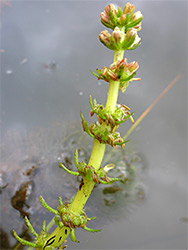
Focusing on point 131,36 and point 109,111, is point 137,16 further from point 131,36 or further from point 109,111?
point 109,111

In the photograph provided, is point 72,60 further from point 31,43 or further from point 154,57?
point 154,57

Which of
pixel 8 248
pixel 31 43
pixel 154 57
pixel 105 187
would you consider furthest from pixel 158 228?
pixel 31 43

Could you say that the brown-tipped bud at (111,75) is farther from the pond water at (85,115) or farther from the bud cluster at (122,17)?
the pond water at (85,115)

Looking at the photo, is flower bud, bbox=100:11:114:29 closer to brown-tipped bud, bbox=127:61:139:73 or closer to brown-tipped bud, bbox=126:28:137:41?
brown-tipped bud, bbox=126:28:137:41

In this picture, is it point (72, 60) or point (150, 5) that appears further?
point (150, 5)

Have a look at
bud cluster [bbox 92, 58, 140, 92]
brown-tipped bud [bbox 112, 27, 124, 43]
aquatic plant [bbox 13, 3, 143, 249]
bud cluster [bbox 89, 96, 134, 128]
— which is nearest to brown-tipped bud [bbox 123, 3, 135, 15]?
aquatic plant [bbox 13, 3, 143, 249]

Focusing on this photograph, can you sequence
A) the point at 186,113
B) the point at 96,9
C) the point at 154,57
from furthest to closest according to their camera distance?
the point at 96,9 → the point at 154,57 → the point at 186,113

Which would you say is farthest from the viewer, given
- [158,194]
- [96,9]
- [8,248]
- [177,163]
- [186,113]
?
[96,9]
